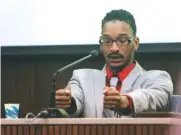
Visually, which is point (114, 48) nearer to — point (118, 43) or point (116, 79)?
point (118, 43)

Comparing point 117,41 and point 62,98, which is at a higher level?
point 117,41

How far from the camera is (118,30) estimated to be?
2020 mm

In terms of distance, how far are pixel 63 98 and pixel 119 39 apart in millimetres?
412

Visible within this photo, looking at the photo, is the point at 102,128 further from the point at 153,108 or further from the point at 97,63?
the point at 97,63

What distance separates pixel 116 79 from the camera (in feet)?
6.53

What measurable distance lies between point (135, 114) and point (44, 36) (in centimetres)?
76

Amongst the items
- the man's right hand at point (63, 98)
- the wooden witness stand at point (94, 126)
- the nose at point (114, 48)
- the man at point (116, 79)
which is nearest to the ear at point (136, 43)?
the man at point (116, 79)

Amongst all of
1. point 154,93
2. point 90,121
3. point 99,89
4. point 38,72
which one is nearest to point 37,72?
point 38,72

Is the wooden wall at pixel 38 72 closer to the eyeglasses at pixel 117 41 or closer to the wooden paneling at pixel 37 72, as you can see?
the wooden paneling at pixel 37 72

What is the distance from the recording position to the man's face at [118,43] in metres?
2.00

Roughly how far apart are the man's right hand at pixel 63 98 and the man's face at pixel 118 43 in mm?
314

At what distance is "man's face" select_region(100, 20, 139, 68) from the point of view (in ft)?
6.57

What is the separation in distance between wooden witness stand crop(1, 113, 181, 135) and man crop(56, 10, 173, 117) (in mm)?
313

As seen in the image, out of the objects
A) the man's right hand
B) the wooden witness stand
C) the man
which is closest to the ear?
the man
